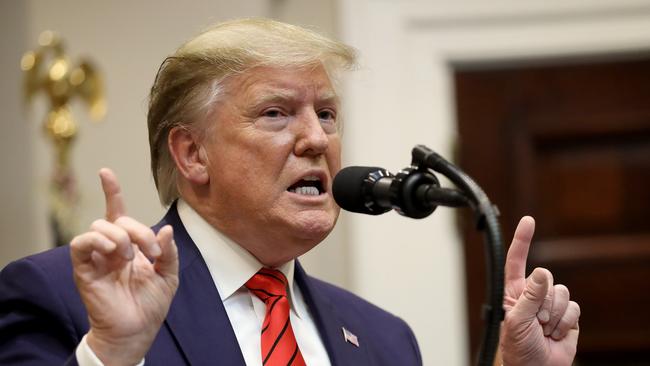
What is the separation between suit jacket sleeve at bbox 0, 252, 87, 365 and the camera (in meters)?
2.04

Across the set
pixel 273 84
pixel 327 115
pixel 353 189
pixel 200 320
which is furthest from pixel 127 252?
pixel 327 115

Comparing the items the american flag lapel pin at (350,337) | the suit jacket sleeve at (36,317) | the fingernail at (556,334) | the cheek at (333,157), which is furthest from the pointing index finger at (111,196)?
the fingernail at (556,334)

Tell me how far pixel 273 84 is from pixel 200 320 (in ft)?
1.65

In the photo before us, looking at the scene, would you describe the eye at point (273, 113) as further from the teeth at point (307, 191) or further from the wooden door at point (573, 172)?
the wooden door at point (573, 172)

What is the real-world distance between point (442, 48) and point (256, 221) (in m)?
2.22

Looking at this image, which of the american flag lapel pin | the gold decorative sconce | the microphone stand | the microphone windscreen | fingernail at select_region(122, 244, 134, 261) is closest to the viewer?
the microphone stand

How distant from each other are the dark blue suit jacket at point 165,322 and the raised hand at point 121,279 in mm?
84

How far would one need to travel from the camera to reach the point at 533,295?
2.25 m

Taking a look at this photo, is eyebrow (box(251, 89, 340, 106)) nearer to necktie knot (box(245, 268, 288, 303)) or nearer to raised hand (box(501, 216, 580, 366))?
necktie knot (box(245, 268, 288, 303))

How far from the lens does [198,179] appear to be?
2428mm

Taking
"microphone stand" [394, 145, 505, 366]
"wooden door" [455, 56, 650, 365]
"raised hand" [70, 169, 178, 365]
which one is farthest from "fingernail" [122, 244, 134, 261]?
"wooden door" [455, 56, 650, 365]

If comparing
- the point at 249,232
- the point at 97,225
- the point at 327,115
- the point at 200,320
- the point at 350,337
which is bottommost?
the point at 350,337

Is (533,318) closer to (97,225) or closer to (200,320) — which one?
(200,320)

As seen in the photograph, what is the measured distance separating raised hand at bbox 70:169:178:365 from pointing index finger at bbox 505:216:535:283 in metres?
0.77
